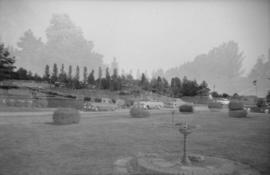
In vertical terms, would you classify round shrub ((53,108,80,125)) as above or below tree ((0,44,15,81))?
below

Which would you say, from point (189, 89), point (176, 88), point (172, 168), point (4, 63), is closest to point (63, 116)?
point (172, 168)

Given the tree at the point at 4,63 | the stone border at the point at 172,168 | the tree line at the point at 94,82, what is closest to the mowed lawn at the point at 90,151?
the stone border at the point at 172,168

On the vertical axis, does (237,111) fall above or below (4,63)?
below

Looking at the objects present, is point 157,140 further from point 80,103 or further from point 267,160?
point 80,103

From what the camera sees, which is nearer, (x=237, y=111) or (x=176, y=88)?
(x=237, y=111)

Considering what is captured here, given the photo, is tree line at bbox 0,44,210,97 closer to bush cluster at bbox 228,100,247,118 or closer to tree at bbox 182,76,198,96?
tree at bbox 182,76,198,96

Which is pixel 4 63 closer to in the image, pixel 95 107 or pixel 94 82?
pixel 95 107

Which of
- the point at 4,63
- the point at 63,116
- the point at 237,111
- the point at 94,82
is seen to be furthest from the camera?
the point at 94,82

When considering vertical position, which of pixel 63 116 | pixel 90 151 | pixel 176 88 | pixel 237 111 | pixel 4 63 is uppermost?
pixel 4 63

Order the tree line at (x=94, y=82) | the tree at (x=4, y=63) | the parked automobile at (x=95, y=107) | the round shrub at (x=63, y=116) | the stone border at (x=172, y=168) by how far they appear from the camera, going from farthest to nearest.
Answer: the tree line at (x=94, y=82) → the tree at (x=4, y=63) → the parked automobile at (x=95, y=107) → the round shrub at (x=63, y=116) → the stone border at (x=172, y=168)

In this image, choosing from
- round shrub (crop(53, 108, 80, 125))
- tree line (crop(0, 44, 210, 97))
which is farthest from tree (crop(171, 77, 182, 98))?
round shrub (crop(53, 108, 80, 125))

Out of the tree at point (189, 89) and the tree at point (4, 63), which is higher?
the tree at point (4, 63)

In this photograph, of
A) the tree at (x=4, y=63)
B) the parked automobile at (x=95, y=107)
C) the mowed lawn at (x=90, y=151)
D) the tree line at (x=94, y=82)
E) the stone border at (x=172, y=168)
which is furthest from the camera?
the tree line at (x=94, y=82)

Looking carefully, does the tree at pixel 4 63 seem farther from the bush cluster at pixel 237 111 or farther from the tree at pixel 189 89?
the tree at pixel 189 89
